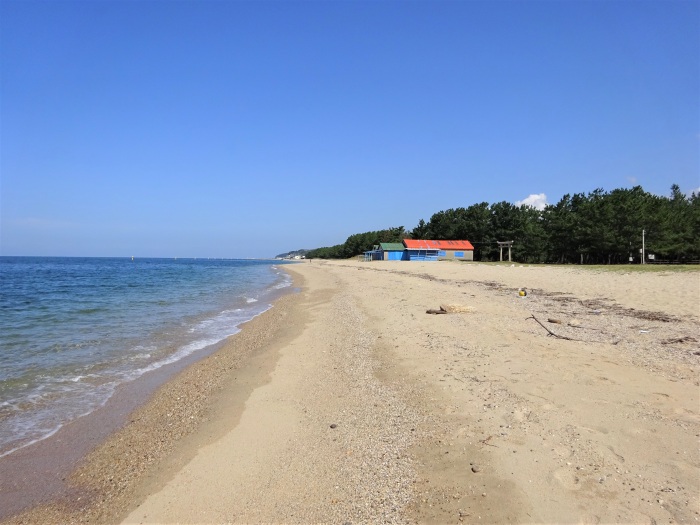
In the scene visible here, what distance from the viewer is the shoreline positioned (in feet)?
14.0

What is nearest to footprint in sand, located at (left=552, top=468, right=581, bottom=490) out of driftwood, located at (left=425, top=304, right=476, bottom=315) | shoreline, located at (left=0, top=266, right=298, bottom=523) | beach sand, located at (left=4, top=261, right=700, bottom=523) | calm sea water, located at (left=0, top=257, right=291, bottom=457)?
beach sand, located at (left=4, top=261, right=700, bottom=523)

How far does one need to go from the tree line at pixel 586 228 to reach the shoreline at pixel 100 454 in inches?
1978

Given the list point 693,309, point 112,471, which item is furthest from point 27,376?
point 693,309

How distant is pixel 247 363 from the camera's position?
9.35 m

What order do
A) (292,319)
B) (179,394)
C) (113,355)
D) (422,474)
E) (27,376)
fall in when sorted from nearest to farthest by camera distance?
(422,474) < (179,394) < (27,376) < (113,355) < (292,319)

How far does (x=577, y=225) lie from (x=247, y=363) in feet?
175

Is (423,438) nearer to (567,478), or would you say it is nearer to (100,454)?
(567,478)

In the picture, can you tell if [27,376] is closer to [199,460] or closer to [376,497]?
[199,460]

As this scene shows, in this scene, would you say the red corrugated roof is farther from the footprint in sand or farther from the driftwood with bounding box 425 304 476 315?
the footprint in sand

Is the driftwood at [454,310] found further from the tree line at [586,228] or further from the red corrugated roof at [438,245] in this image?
the red corrugated roof at [438,245]

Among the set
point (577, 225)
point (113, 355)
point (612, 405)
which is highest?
point (577, 225)

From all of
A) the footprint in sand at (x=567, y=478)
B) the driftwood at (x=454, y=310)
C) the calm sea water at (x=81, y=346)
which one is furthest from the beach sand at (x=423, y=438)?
the driftwood at (x=454, y=310)

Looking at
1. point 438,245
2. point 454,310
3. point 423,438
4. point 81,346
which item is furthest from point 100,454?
point 438,245

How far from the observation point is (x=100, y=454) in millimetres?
5379
